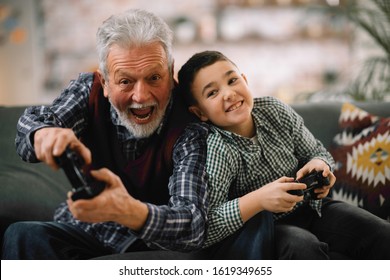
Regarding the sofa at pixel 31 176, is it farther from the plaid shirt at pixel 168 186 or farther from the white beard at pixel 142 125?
the white beard at pixel 142 125

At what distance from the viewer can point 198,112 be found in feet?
3.91

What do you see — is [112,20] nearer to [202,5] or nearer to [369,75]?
[369,75]

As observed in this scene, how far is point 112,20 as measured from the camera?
43.1 inches

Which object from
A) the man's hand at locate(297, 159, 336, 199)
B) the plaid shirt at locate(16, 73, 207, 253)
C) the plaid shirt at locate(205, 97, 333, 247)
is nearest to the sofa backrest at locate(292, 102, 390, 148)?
the plaid shirt at locate(205, 97, 333, 247)

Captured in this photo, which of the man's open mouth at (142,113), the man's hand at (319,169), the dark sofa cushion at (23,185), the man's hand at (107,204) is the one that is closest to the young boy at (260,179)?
the man's hand at (319,169)

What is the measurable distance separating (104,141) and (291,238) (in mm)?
513

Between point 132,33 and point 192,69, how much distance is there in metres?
0.18

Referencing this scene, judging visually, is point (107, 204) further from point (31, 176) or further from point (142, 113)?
point (31, 176)

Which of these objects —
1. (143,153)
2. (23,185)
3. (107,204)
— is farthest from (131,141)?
(23,185)

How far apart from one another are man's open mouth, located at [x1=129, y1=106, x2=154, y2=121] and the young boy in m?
0.11

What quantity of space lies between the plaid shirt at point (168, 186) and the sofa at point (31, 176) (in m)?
0.15

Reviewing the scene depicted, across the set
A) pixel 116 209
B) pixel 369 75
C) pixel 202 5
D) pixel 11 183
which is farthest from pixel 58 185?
pixel 202 5

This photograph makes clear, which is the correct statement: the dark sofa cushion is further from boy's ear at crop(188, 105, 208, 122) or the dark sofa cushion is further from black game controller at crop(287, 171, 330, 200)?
black game controller at crop(287, 171, 330, 200)

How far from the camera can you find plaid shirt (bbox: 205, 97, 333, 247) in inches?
41.8
